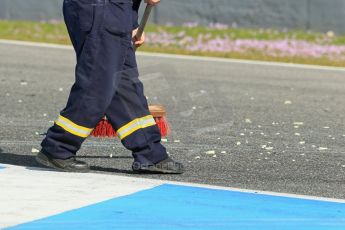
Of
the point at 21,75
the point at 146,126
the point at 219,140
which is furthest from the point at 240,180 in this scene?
the point at 21,75

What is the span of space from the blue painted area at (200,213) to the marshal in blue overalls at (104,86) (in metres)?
0.64

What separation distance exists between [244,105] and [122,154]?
3.27 m

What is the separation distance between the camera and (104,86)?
Result: 7.13 m

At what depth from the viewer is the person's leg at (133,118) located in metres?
7.30

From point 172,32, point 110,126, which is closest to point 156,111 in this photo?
point 110,126

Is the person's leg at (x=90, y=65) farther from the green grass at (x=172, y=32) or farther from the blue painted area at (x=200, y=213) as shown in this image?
the green grass at (x=172, y=32)

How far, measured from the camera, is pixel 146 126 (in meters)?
7.36

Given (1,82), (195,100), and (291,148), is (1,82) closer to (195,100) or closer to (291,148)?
(195,100)

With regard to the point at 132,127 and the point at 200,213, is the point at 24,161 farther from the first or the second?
the point at 200,213

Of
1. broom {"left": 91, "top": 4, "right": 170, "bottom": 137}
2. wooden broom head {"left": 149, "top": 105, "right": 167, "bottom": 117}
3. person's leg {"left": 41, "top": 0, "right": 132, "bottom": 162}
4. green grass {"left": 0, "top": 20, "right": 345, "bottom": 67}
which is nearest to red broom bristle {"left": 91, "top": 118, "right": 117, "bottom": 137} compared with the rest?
broom {"left": 91, "top": 4, "right": 170, "bottom": 137}

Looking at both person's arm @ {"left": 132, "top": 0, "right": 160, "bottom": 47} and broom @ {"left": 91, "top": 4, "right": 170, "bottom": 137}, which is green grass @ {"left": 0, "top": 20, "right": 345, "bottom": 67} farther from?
person's arm @ {"left": 132, "top": 0, "right": 160, "bottom": 47}

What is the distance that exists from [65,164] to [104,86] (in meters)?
0.54

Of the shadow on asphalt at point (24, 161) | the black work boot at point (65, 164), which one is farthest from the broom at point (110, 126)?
the black work boot at point (65, 164)

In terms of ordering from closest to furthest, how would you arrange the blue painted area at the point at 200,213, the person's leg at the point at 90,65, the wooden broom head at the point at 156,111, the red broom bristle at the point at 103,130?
1. the blue painted area at the point at 200,213
2. the person's leg at the point at 90,65
3. the red broom bristle at the point at 103,130
4. the wooden broom head at the point at 156,111
